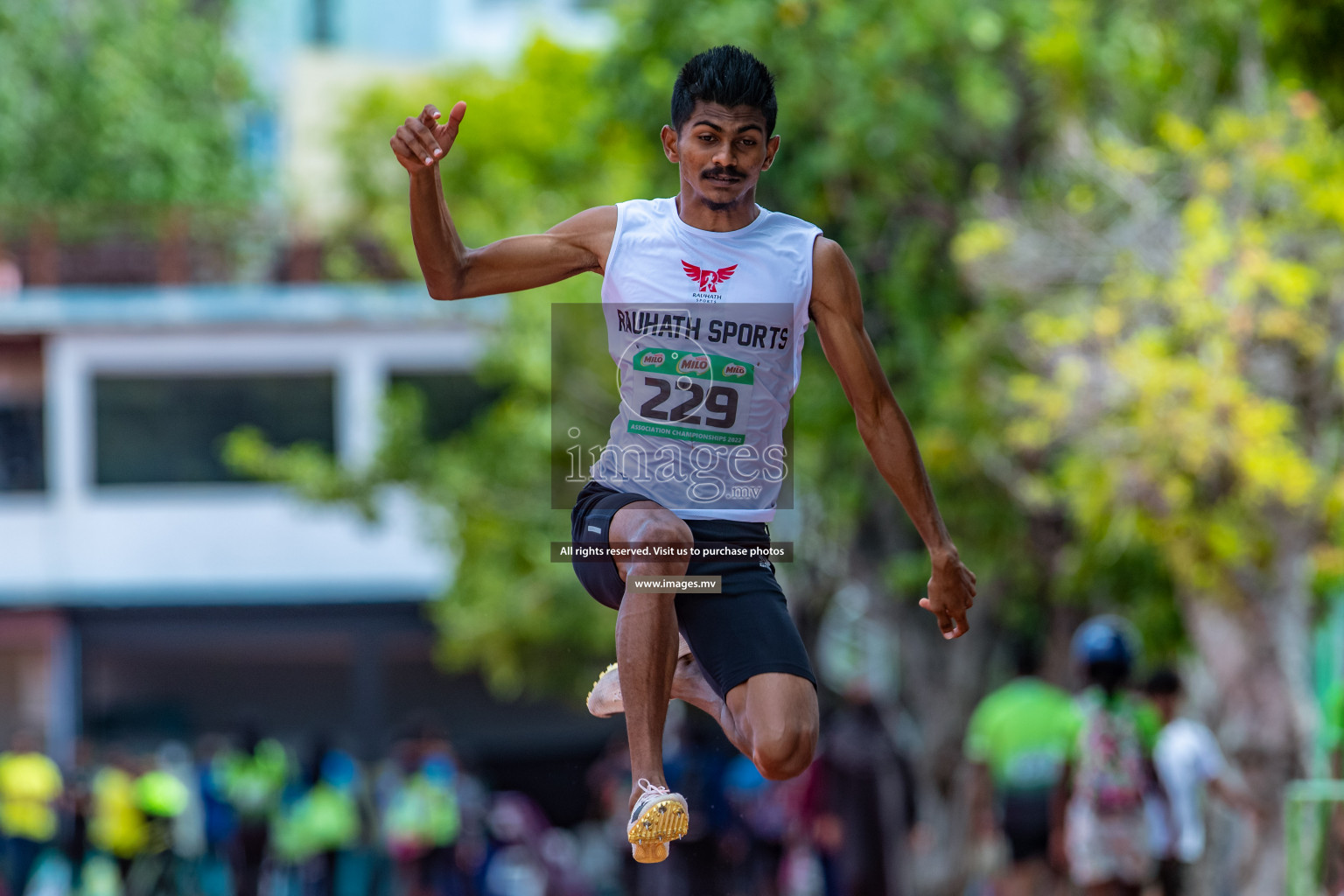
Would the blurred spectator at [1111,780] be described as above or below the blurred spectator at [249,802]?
above

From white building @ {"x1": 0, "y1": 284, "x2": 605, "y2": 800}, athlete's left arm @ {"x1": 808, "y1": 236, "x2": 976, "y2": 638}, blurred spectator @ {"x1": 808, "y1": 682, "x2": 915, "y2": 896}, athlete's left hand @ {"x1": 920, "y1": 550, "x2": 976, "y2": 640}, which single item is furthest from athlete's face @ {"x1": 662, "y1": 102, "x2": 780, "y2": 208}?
white building @ {"x1": 0, "y1": 284, "x2": 605, "y2": 800}

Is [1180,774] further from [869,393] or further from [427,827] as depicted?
[427,827]

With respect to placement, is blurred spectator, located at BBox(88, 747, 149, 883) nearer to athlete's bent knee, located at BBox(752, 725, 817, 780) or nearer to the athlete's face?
athlete's bent knee, located at BBox(752, 725, 817, 780)

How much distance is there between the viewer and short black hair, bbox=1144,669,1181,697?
955 cm

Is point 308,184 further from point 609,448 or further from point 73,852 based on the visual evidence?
point 609,448

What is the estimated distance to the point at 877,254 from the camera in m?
12.9

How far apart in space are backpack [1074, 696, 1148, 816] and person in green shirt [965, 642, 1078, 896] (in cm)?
168

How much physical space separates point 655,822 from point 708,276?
121 cm

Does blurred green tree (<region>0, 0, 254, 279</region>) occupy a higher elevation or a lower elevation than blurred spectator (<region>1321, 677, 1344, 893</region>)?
higher

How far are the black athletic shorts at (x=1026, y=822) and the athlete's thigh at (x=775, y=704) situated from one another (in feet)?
22.2

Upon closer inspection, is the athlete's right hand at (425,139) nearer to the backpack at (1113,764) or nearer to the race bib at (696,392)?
the race bib at (696,392)

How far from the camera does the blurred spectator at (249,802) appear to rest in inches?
622

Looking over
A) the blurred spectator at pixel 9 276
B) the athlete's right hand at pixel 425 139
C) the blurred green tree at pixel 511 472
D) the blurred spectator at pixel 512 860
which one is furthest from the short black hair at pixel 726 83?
the blurred spectator at pixel 9 276

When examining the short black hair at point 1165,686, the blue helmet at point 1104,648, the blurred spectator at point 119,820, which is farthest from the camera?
the blurred spectator at point 119,820
